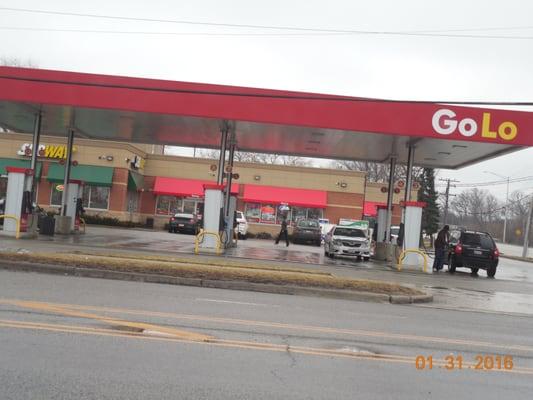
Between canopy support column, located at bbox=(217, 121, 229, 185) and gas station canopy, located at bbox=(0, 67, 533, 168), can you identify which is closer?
gas station canopy, located at bbox=(0, 67, 533, 168)

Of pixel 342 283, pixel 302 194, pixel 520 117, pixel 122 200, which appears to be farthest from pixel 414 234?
pixel 122 200

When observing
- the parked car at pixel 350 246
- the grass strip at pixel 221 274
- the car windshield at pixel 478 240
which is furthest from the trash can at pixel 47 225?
the car windshield at pixel 478 240

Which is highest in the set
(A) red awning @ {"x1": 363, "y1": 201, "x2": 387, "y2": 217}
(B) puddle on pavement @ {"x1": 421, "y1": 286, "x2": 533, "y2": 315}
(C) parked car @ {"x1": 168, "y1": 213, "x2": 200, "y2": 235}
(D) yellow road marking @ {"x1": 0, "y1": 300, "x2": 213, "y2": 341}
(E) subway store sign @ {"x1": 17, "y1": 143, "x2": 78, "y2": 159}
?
(E) subway store sign @ {"x1": 17, "y1": 143, "x2": 78, "y2": 159}

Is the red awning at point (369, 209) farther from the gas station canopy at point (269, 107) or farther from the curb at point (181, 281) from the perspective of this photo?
the curb at point (181, 281)

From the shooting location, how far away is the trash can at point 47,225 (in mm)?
24125

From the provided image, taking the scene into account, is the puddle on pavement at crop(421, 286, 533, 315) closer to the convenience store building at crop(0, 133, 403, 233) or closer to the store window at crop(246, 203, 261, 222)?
the convenience store building at crop(0, 133, 403, 233)

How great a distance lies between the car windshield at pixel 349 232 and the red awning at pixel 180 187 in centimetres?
1885

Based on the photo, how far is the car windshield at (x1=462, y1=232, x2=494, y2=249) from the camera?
22531 mm

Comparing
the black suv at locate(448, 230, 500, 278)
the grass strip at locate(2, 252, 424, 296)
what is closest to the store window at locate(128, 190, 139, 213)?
the black suv at locate(448, 230, 500, 278)

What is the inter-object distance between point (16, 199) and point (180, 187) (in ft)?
74.2

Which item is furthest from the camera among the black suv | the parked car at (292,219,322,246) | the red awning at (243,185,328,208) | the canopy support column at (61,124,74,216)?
the red awning at (243,185,328,208)

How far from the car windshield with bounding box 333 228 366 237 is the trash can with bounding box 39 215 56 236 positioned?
41.8ft

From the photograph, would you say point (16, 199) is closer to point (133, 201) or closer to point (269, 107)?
point (269, 107)

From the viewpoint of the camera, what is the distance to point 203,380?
5445 millimetres
